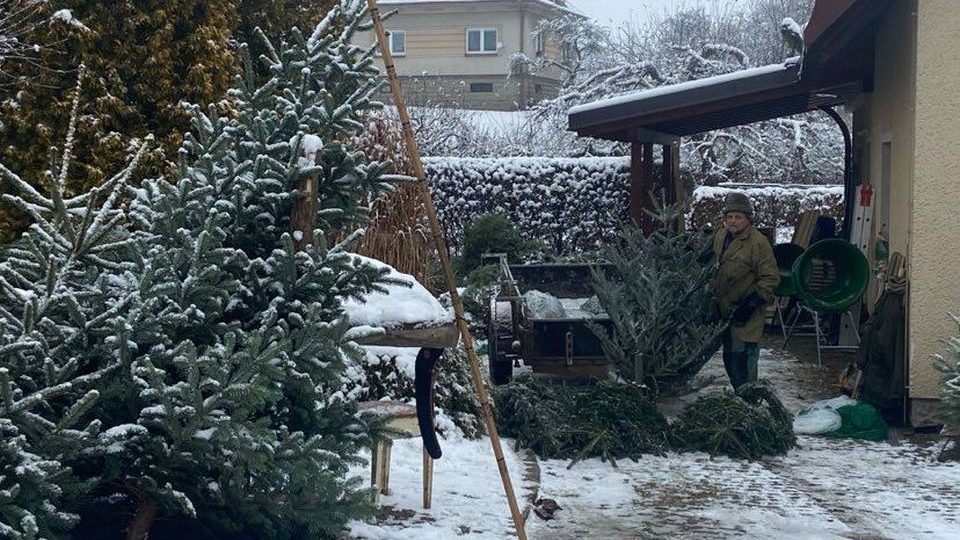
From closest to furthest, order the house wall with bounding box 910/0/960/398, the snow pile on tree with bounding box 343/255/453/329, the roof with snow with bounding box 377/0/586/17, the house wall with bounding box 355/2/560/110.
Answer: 1. the snow pile on tree with bounding box 343/255/453/329
2. the house wall with bounding box 910/0/960/398
3. the roof with snow with bounding box 377/0/586/17
4. the house wall with bounding box 355/2/560/110

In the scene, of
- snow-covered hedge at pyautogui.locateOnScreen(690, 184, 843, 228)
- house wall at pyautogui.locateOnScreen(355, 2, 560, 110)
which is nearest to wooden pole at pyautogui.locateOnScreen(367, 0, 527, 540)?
snow-covered hedge at pyautogui.locateOnScreen(690, 184, 843, 228)

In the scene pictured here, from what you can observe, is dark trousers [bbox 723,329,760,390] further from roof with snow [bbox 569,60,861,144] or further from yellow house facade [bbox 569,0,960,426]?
roof with snow [bbox 569,60,861,144]

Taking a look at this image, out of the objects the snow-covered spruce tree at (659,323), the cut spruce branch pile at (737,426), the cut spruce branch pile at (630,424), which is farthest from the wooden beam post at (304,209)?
the snow-covered spruce tree at (659,323)

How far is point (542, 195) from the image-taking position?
18000 mm

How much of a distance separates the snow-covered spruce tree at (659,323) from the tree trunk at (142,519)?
516cm

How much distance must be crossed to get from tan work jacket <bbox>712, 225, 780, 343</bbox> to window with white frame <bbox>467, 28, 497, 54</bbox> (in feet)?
125

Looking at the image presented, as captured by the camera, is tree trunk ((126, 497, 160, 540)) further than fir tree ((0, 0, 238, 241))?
No

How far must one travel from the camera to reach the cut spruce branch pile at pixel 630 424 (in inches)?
315

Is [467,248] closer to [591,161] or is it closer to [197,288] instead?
[591,161]

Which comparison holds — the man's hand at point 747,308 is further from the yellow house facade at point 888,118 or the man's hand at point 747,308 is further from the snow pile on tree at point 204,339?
the snow pile on tree at point 204,339

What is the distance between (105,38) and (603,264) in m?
4.75

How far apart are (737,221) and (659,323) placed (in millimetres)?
1037

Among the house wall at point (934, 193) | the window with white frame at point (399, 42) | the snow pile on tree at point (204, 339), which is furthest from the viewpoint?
the window with white frame at point (399, 42)

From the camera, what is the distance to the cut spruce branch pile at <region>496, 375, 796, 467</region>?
7996mm
